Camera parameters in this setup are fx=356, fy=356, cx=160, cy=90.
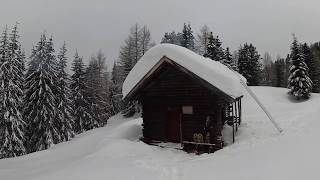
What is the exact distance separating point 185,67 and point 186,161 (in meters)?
5.31

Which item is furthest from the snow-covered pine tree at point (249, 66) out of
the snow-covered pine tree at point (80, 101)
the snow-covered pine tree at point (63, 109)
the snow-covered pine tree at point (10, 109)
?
the snow-covered pine tree at point (10, 109)

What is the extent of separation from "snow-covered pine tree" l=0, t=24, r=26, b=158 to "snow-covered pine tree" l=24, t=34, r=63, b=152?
1379 mm

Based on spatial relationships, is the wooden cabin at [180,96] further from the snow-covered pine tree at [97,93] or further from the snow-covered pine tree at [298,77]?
the snow-covered pine tree at [97,93]

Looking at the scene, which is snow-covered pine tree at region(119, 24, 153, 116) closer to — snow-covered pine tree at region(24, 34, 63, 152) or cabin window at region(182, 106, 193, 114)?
snow-covered pine tree at region(24, 34, 63, 152)

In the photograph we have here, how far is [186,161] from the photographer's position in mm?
16453

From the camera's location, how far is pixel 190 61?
761 inches

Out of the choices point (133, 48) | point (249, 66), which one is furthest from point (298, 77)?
point (133, 48)

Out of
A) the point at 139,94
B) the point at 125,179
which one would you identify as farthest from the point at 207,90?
the point at 125,179

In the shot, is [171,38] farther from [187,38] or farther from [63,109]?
[63,109]

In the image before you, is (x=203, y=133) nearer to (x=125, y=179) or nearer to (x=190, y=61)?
(x=190, y=61)

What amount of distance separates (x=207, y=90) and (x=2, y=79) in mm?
22737

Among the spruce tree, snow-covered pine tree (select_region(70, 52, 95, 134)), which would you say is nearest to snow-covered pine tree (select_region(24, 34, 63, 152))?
snow-covered pine tree (select_region(70, 52, 95, 134))

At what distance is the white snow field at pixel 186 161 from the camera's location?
1292 cm

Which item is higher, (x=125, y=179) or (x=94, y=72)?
(x=94, y=72)
